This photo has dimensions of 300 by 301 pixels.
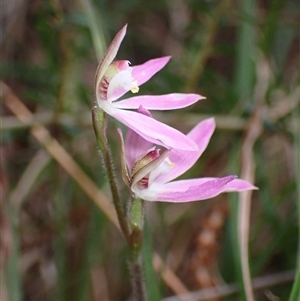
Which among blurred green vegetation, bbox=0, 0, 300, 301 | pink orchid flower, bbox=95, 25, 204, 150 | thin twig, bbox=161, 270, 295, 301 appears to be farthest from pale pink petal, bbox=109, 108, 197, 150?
thin twig, bbox=161, 270, 295, 301

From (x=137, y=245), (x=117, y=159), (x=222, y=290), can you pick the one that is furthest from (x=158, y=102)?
(x=117, y=159)

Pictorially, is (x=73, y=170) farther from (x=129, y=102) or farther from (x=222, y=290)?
(x=129, y=102)

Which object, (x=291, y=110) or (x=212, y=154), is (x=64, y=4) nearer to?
(x=212, y=154)

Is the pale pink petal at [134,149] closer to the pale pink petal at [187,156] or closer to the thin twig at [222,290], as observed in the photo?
the pale pink petal at [187,156]

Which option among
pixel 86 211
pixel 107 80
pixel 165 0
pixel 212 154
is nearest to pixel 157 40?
pixel 165 0

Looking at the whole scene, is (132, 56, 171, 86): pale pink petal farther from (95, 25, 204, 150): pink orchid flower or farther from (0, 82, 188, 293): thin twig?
(0, 82, 188, 293): thin twig

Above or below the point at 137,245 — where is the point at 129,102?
above
